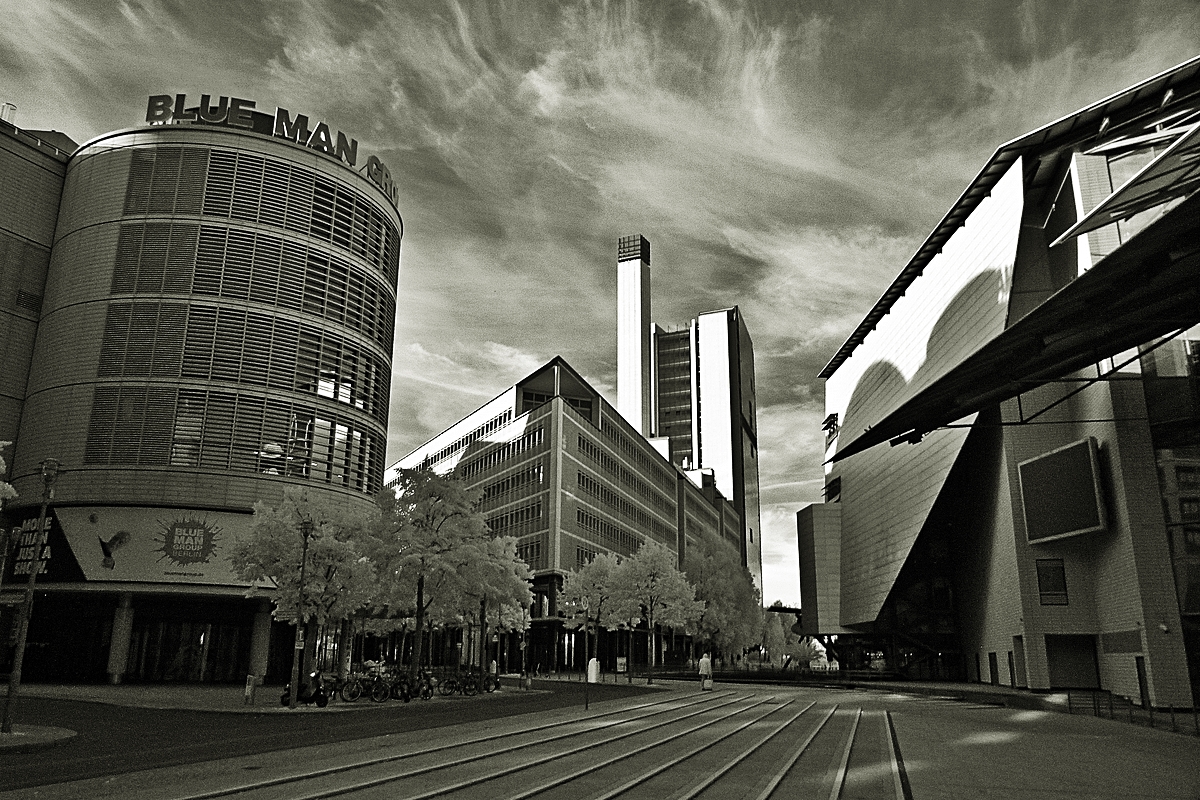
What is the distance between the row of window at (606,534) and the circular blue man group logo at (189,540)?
143 ft

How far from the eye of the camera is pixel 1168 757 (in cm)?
2169

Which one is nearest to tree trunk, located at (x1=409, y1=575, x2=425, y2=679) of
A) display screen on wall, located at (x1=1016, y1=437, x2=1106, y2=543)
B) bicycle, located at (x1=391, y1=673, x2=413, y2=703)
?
bicycle, located at (x1=391, y1=673, x2=413, y2=703)

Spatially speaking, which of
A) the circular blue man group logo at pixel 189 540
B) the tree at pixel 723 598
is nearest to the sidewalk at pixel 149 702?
the circular blue man group logo at pixel 189 540

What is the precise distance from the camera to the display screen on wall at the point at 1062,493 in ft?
156

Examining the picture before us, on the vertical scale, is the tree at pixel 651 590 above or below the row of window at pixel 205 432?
below

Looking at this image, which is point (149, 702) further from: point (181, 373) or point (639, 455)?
point (639, 455)

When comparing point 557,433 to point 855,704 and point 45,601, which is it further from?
point 855,704

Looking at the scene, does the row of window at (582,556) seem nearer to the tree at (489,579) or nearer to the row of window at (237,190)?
the tree at (489,579)

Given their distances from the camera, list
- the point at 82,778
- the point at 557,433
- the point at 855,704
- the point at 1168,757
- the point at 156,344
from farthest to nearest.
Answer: the point at 557,433 → the point at 156,344 → the point at 855,704 → the point at 1168,757 → the point at 82,778

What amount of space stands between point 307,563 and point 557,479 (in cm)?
4981

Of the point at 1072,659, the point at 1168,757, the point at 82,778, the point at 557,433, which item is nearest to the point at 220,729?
the point at 82,778

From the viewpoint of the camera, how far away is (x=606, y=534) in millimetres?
101312

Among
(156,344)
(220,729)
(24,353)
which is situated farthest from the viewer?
(24,353)

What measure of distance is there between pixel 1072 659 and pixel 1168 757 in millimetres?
34941
